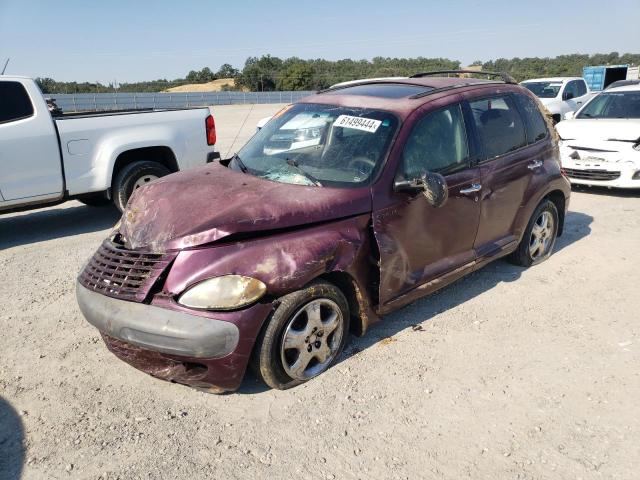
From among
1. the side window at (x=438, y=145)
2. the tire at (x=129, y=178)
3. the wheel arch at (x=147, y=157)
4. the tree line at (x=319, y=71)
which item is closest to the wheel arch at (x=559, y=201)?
the side window at (x=438, y=145)

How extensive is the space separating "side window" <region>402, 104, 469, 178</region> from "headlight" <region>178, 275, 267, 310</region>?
1442mm

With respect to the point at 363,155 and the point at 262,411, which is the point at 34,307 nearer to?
the point at 262,411

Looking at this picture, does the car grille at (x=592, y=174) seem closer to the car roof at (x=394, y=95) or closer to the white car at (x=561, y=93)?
the car roof at (x=394, y=95)

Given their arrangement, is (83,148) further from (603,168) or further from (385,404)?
(603,168)

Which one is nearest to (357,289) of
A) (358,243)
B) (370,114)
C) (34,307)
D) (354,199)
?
(358,243)

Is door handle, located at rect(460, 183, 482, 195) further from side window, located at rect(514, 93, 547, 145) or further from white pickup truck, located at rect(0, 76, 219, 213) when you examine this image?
white pickup truck, located at rect(0, 76, 219, 213)

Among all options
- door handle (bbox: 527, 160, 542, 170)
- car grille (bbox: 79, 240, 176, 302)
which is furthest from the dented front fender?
door handle (bbox: 527, 160, 542, 170)

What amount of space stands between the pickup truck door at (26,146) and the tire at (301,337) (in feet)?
14.6

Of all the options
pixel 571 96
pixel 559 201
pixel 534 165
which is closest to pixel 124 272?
pixel 534 165

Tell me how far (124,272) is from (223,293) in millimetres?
681

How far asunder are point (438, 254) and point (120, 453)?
2501 millimetres

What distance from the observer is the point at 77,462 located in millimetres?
2703

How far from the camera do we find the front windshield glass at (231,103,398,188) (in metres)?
3.64

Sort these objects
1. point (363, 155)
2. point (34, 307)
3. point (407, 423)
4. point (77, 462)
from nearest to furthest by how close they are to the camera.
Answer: point (77, 462), point (407, 423), point (363, 155), point (34, 307)
